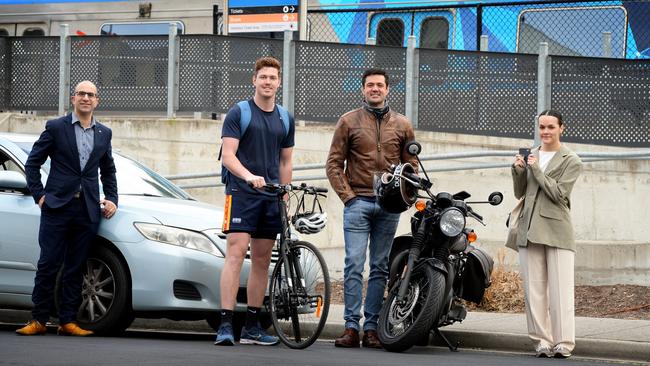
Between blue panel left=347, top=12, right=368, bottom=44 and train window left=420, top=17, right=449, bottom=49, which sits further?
blue panel left=347, top=12, right=368, bottom=44

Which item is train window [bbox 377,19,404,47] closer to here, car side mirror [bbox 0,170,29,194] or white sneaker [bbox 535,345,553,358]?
car side mirror [bbox 0,170,29,194]

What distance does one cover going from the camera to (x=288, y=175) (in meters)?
10.6

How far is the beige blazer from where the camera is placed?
33.9 feet

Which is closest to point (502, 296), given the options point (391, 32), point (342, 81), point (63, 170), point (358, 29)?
point (63, 170)

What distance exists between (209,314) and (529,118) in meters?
6.73

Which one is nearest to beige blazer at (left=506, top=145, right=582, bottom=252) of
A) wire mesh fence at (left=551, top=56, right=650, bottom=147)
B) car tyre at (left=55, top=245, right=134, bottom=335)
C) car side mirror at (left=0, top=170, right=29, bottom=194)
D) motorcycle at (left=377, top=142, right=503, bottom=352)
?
motorcycle at (left=377, top=142, right=503, bottom=352)

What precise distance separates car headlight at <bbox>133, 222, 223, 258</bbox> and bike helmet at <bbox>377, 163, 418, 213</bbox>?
1.29 meters

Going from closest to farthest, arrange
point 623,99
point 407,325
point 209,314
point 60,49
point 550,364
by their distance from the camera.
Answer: point 550,364, point 407,325, point 209,314, point 623,99, point 60,49

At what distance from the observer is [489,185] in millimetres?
16125

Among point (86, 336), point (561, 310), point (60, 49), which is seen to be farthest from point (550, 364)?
point (60, 49)

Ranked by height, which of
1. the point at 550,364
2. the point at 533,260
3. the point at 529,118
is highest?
the point at 529,118

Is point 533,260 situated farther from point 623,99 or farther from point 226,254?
point 623,99

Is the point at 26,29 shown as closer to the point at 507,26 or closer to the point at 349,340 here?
the point at 507,26

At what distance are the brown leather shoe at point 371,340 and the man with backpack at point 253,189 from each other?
2.23 feet
